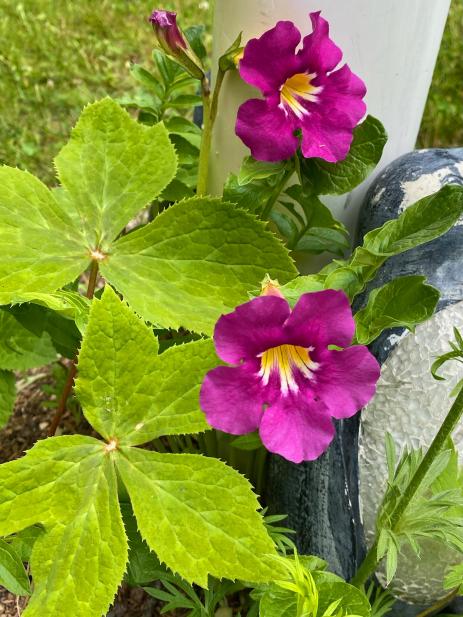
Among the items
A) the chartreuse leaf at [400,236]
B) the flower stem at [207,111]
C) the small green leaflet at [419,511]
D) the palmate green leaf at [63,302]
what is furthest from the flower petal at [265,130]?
the small green leaflet at [419,511]

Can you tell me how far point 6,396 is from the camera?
59.6 inches

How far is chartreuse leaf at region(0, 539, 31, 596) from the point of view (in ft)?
3.78

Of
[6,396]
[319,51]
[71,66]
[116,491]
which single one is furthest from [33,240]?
[71,66]

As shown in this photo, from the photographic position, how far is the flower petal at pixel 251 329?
94 cm

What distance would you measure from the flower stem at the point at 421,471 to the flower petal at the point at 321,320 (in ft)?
0.55

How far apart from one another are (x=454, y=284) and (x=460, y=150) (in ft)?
1.09

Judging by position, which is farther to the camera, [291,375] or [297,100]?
[297,100]

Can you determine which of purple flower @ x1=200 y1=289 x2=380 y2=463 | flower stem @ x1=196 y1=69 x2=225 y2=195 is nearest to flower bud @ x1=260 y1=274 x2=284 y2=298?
purple flower @ x1=200 y1=289 x2=380 y2=463

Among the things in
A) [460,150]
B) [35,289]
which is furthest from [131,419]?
[460,150]

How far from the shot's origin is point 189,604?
131cm

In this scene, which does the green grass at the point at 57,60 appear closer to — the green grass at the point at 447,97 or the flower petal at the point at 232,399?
the green grass at the point at 447,97

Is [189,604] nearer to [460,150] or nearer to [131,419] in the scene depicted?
[131,419]

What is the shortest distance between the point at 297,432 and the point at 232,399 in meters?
0.10

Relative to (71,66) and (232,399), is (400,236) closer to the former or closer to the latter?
(232,399)
